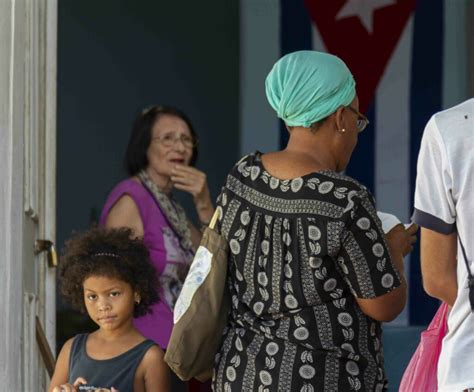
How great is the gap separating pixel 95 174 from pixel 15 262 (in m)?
3.74

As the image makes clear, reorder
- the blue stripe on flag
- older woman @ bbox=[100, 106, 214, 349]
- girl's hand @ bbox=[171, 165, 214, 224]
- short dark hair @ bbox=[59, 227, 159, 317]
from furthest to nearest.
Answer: the blue stripe on flag
girl's hand @ bbox=[171, 165, 214, 224]
older woman @ bbox=[100, 106, 214, 349]
short dark hair @ bbox=[59, 227, 159, 317]

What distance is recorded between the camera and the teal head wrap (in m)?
3.29

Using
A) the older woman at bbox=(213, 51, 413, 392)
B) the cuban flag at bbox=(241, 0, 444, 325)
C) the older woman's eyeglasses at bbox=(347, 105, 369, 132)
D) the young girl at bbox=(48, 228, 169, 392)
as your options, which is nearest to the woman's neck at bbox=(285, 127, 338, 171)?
the older woman at bbox=(213, 51, 413, 392)

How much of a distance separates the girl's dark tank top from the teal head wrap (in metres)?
1.11

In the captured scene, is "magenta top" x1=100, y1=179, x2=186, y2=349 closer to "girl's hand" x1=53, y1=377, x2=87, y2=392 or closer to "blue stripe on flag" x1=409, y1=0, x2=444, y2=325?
"girl's hand" x1=53, y1=377, x2=87, y2=392

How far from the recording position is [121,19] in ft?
26.9

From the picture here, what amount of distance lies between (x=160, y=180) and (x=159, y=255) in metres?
0.46

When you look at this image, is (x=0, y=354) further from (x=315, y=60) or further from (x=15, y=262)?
(x=315, y=60)

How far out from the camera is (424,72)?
22.9 feet

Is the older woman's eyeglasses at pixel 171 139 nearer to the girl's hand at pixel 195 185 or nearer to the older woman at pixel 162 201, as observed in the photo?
the older woman at pixel 162 201

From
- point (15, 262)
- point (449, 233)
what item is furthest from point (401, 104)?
point (449, 233)

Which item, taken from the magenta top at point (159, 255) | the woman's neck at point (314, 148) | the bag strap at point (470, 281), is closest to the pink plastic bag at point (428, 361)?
the bag strap at point (470, 281)

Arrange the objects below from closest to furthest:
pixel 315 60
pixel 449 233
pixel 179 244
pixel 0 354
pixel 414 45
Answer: pixel 449 233, pixel 315 60, pixel 0 354, pixel 179 244, pixel 414 45

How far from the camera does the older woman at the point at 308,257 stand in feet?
10.4
